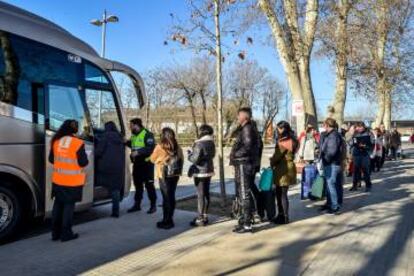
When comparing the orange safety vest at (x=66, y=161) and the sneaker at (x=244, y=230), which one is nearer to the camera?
the orange safety vest at (x=66, y=161)

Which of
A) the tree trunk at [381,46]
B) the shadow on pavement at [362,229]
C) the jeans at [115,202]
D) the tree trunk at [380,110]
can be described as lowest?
the shadow on pavement at [362,229]

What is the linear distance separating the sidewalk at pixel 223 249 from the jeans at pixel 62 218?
162mm

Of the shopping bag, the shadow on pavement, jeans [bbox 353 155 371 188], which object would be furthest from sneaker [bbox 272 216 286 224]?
jeans [bbox 353 155 371 188]

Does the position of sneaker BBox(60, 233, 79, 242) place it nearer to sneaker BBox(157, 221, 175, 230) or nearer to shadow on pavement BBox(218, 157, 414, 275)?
sneaker BBox(157, 221, 175, 230)

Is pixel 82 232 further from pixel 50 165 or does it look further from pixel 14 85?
pixel 14 85

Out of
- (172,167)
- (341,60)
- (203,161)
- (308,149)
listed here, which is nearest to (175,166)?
(172,167)

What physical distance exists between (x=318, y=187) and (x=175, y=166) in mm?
3595

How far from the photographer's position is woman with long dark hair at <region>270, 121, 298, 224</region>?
25.9 ft

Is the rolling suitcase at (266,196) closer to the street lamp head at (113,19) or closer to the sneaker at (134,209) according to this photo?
the sneaker at (134,209)

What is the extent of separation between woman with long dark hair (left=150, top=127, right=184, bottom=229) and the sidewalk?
0.96 feet

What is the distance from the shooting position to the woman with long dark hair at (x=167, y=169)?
297 inches

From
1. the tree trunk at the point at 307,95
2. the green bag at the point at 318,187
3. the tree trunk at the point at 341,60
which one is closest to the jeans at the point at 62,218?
the green bag at the point at 318,187

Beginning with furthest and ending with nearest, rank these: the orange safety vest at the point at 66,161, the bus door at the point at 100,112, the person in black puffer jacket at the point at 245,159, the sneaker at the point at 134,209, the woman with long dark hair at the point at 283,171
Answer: the sneaker at the point at 134,209
the bus door at the point at 100,112
the woman with long dark hair at the point at 283,171
the person in black puffer jacket at the point at 245,159
the orange safety vest at the point at 66,161

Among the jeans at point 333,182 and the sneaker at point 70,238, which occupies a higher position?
the jeans at point 333,182
